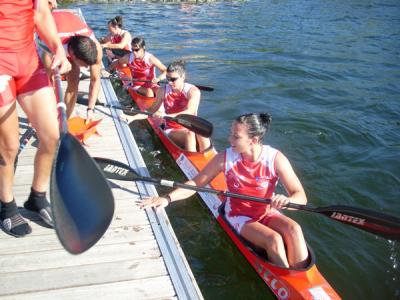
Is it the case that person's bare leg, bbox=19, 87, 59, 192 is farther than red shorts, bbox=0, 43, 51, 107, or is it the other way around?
person's bare leg, bbox=19, 87, 59, 192

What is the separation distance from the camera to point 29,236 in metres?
3.95

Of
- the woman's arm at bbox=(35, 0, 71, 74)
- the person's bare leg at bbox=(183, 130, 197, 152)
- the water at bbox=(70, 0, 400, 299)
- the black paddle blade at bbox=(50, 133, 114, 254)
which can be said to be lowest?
the water at bbox=(70, 0, 400, 299)

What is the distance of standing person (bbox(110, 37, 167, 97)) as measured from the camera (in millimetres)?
9477

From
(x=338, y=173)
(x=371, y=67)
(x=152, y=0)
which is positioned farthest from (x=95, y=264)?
(x=152, y=0)

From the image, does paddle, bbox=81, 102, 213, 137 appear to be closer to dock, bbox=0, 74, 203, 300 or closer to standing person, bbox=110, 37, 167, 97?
dock, bbox=0, 74, 203, 300

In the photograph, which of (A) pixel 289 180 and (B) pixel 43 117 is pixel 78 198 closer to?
(B) pixel 43 117

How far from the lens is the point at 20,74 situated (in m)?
3.18

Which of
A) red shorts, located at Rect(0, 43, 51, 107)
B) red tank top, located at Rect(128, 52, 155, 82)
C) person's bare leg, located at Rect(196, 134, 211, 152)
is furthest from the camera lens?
red tank top, located at Rect(128, 52, 155, 82)

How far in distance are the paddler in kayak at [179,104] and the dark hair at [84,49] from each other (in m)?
1.86

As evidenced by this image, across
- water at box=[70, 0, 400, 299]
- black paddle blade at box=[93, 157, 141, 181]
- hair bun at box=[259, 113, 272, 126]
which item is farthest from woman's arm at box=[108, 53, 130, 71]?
hair bun at box=[259, 113, 272, 126]

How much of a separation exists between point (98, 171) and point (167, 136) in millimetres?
4376

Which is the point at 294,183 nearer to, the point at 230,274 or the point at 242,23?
the point at 230,274

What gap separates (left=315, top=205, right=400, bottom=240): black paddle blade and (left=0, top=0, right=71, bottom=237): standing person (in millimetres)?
2753

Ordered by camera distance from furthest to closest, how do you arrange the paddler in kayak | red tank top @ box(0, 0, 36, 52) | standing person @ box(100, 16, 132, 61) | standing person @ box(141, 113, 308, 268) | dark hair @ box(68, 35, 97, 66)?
standing person @ box(100, 16, 132, 61) < the paddler in kayak < dark hair @ box(68, 35, 97, 66) < standing person @ box(141, 113, 308, 268) < red tank top @ box(0, 0, 36, 52)
